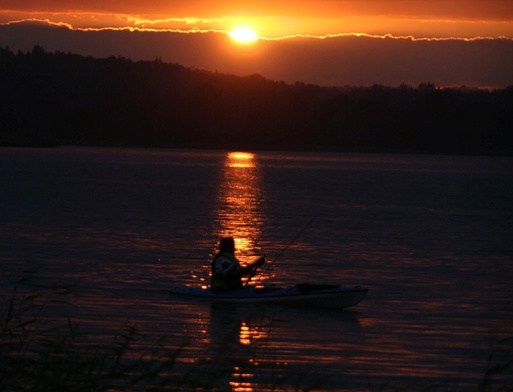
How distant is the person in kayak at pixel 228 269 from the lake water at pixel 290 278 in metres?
0.48

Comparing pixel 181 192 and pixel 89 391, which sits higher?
pixel 89 391

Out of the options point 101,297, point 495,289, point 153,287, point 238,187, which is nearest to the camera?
point 101,297

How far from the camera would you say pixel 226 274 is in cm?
1914

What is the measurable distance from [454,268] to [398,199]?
3754 cm

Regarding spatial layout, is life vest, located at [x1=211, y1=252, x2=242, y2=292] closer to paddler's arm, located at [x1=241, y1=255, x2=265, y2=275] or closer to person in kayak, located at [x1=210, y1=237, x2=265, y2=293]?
person in kayak, located at [x1=210, y1=237, x2=265, y2=293]

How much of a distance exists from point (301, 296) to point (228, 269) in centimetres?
132

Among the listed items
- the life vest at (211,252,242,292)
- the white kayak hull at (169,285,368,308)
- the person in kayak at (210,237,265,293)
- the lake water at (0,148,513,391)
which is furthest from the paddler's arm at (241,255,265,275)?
the lake water at (0,148,513,391)

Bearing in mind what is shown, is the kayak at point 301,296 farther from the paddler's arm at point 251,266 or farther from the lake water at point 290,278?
the paddler's arm at point 251,266

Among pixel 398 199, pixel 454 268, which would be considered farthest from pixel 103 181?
pixel 454 268

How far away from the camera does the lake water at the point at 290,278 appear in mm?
14125

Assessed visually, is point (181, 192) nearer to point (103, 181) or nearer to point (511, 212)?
point (103, 181)

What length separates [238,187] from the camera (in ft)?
244

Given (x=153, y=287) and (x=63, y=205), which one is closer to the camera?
(x=153, y=287)

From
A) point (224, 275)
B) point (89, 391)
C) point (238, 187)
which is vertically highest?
point (89, 391)
